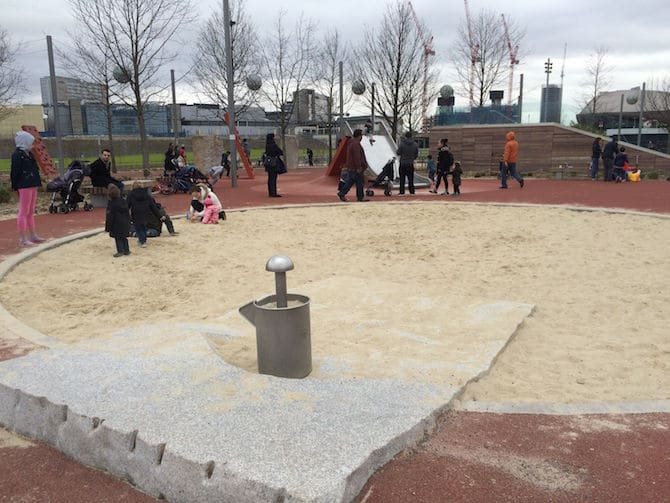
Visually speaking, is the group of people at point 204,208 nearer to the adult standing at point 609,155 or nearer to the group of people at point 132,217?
the group of people at point 132,217

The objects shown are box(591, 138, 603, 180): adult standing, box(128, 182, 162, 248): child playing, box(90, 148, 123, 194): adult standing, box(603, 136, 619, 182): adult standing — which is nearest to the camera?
box(128, 182, 162, 248): child playing

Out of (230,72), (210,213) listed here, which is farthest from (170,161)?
(210,213)

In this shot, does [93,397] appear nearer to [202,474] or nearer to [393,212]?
[202,474]

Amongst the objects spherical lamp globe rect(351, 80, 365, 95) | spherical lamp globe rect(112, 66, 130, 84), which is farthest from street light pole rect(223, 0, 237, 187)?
spherical lamp globe rect(351, 80, 365, 95)

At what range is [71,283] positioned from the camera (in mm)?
7281

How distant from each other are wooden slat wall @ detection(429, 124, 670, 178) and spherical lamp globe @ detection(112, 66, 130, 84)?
1519 centimetres

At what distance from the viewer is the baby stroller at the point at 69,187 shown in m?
13.5

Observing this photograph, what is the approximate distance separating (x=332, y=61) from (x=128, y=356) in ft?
114

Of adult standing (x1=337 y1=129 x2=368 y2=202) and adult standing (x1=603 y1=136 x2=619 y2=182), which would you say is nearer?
adult standing (x1=337 y1=129 x2=368 y2=202)

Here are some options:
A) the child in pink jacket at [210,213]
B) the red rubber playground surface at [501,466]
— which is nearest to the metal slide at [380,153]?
the child in pink jacket at [210,213]

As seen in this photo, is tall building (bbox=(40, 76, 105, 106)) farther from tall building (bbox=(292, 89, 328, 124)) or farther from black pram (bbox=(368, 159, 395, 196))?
tall building (bbox=(292, 89, 328, 124))

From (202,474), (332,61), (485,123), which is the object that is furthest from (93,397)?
(332,61)

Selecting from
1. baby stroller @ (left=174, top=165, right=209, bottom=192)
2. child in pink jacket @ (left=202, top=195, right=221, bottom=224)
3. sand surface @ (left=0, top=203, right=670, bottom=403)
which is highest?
baby stroller @ (left=174, top=165, right=209, bottom=192)

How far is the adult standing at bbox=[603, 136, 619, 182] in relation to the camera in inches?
806
